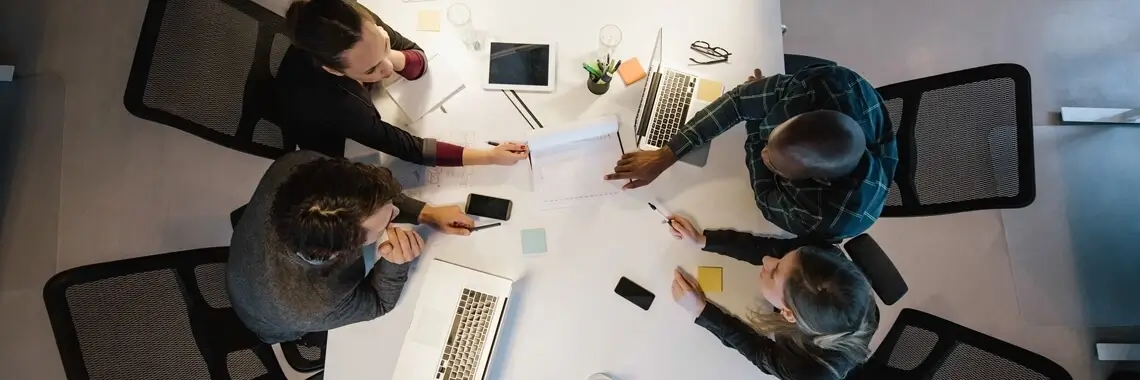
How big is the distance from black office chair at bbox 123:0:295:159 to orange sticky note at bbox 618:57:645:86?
941 millimetres

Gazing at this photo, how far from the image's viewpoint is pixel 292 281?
1.52 metres

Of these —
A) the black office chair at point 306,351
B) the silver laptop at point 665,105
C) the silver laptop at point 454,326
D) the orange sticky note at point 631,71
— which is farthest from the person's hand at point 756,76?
the black office chair at point 306,351

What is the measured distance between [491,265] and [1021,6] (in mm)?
2472

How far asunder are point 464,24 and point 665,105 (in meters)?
0.60

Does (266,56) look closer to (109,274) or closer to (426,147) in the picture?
(426,147)

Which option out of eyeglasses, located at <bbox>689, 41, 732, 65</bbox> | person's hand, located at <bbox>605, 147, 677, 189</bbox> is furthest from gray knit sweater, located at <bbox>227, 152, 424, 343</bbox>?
eyeglasses, located at <bbox>689, 41, 732, 65</bbox>

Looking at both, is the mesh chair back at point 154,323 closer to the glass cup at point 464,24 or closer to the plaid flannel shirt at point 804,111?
the glass cup at point 464,24

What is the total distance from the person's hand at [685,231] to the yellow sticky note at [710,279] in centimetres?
7

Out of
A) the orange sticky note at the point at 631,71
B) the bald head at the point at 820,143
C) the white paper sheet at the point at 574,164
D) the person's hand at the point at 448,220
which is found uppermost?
the orange sticky note at the point at 631,71

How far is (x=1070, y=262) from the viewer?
2369 millimetres

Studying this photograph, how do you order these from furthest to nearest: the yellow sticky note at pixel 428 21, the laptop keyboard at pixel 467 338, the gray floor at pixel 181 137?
the gray floor at pixel 181 137 → the yellow sticky note at pixel 428 21 → the laptop keyboard at pixel 467 338

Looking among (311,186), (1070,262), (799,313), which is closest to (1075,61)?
(1070,262)

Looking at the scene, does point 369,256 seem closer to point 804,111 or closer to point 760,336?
point 760,336

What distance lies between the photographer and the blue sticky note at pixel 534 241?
1719mm
